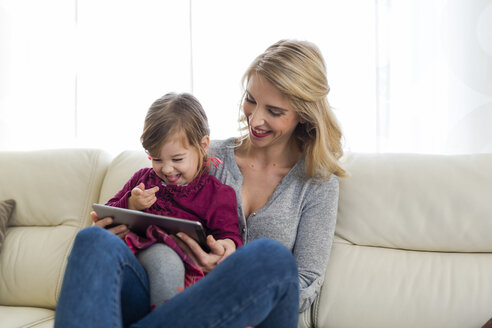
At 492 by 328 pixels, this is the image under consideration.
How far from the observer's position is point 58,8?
2873 millimetres

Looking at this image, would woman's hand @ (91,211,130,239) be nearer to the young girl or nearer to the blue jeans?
the young girl

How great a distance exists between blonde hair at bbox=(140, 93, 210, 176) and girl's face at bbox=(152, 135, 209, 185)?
1 cm

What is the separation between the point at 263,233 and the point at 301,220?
13cm

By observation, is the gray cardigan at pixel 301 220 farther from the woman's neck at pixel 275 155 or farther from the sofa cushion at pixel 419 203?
the sofa cushion at pixel 419 203

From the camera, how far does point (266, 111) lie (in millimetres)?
1486

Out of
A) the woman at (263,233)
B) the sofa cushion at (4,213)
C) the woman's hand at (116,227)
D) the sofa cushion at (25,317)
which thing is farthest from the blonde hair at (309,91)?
the sofa cushion at (4,213)

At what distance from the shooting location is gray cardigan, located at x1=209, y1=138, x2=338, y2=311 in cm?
145

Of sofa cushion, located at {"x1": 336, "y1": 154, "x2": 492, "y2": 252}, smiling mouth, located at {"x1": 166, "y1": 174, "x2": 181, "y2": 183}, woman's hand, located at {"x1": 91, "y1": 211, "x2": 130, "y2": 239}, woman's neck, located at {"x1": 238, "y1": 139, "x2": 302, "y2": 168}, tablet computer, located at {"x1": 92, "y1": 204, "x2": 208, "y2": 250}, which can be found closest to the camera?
tablet computer, located at {"x1": 92, "y1": 204, "x2": 208, "y2": 250}

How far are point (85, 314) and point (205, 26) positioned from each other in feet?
6.47

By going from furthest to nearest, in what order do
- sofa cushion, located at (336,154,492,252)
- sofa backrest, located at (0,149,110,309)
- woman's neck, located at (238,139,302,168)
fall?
sofa backrest, located at (0,149,110,309) < woman's neck, located at (238,139,302,168) < sofa cushion, located at (336,154,492,252)

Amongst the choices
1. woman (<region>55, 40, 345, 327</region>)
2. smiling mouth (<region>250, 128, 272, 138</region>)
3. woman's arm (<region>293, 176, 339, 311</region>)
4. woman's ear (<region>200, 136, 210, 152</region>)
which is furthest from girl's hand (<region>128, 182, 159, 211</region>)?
woman's arm (<region>293, 176, 339, 311</region>)

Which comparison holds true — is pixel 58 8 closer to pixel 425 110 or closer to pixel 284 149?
pixel 284 149

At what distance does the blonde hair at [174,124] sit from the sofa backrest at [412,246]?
0.60 m

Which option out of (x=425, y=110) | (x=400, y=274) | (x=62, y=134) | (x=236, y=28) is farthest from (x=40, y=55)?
(x=400, y=274)
